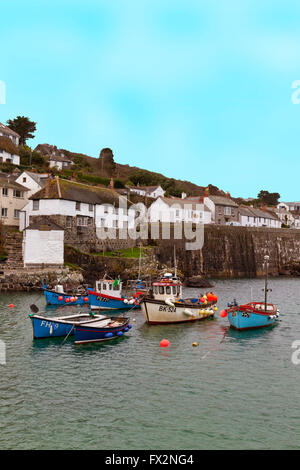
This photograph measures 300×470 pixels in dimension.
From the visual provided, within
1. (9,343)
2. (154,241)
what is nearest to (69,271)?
(154,241)

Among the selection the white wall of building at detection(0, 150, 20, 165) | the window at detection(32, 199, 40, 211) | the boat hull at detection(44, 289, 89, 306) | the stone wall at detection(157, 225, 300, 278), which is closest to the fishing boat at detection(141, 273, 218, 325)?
the boat hull at detection(44, 289, 89, 306)

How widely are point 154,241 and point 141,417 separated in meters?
60.3

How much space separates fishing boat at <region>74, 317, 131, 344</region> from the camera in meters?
26.2

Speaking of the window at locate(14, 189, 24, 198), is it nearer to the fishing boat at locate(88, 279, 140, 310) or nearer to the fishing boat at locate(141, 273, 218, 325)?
the fishing boat at locate(88, 279, 140, 310)

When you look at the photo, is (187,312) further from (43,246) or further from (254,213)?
(254,213)

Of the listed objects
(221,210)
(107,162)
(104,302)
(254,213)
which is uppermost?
(107,162)

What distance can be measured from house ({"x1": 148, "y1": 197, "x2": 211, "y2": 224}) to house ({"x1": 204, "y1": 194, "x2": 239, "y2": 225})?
233cm

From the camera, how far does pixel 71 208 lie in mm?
63062

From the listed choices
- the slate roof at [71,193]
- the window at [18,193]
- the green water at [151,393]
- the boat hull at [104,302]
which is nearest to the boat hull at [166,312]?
the green water at [151,393]

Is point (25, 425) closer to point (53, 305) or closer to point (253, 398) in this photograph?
point (253, 398)

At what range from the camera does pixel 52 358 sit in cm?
2322

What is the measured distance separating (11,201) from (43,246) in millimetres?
13850

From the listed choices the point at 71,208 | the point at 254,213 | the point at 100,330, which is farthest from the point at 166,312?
the point at 254,213
